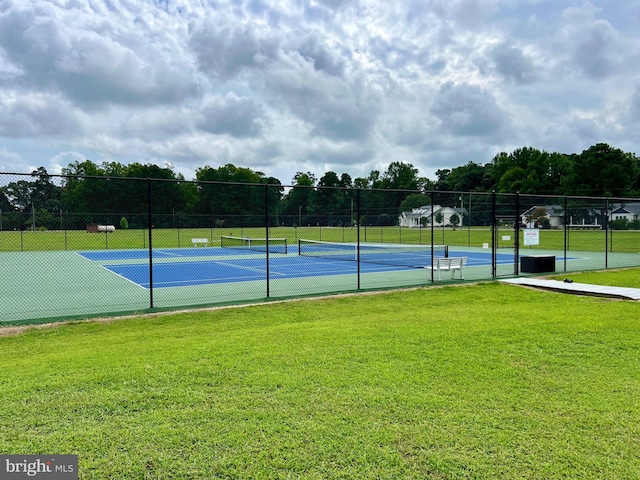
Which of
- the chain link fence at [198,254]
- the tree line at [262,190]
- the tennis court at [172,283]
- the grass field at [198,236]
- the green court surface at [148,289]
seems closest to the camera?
the green court surface at [148,289]

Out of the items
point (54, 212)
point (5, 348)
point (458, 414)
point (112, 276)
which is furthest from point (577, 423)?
point (54, 212)

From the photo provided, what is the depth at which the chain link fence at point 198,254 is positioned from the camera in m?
10.1

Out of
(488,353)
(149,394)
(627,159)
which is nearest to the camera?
(149,394)

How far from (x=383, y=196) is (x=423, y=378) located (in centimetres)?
6465

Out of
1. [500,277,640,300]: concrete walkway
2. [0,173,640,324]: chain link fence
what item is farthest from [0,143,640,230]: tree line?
[500,277,640,300]: concrete walkway

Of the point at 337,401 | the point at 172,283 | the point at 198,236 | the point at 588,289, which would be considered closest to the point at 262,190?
the point at 198,236

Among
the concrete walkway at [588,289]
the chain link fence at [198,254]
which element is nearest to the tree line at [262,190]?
the chain link fence at [198,254]

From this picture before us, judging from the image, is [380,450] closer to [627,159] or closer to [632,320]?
[632,320]

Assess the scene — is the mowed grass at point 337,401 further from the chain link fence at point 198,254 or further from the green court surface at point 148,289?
the chain link fence at point 198,254

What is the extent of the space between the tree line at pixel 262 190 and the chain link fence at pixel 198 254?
143mm

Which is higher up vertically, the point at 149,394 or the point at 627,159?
the point at 627,159

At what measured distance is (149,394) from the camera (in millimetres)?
3551

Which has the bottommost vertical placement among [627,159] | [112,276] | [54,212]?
[112,276]

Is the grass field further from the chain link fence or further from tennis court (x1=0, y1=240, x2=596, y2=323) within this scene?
tennis court (x1=0, y1=240, x2=596, y2=323)
